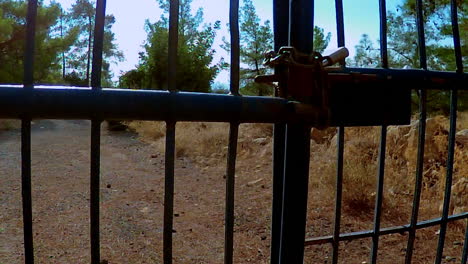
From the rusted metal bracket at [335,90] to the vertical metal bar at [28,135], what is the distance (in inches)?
11.8

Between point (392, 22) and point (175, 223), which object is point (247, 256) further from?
point (392, 22)

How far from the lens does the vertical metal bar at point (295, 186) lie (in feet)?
2.10

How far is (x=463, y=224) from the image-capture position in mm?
2609

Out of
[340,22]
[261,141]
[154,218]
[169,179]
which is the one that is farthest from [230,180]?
[261,141]

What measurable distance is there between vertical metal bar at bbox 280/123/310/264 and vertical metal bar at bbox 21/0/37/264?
0.34 meters

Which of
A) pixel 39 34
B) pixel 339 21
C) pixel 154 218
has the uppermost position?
pixel 39 34

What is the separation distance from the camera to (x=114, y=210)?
3301 mm

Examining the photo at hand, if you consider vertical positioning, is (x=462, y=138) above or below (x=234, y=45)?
below

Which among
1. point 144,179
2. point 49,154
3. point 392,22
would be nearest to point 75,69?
point 49,154

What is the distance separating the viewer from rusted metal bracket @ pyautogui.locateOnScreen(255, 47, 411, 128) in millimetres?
603

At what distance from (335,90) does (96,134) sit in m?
→ 0.35

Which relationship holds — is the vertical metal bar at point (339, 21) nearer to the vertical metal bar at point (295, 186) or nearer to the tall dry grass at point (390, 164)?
the vertical metal bar at point (295, 186)

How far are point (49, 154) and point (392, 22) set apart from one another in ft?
15.1

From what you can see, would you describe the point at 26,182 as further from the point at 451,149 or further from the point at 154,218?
the point at 154,218
